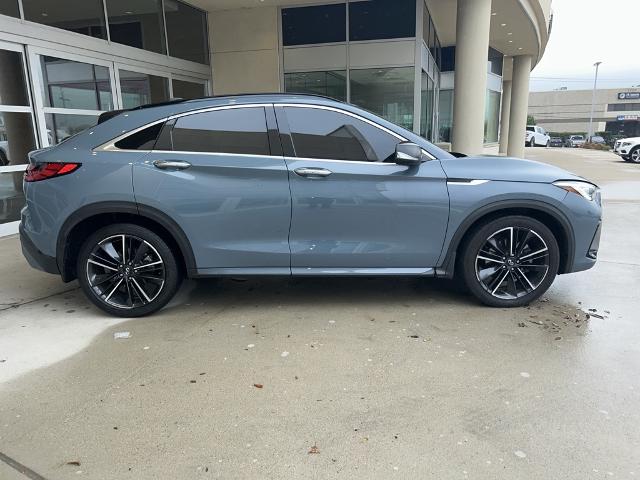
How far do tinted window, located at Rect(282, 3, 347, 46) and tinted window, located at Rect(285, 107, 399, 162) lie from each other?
8.77m

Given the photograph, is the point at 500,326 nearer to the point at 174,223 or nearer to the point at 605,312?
the point at 605,312

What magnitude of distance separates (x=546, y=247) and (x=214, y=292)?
10.0 feet

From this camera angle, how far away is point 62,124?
7.83m

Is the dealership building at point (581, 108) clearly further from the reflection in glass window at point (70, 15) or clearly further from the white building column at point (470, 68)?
the reflection in glass window at point (70, 15)

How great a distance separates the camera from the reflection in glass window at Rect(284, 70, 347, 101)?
12047mm

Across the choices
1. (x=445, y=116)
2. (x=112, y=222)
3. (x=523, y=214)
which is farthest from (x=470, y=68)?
(x=112, y=222)

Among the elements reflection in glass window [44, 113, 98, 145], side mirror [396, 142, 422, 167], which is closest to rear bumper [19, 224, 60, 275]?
side mirror [396, 142, 422, 167]

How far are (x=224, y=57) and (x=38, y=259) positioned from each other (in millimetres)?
Answer: 9476

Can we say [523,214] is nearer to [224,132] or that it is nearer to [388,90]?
[224,132]

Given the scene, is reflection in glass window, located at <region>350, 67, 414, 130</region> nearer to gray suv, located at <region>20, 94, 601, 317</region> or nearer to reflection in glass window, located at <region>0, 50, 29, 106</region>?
reflection in glass window, located at <region>0, 50, 29, 106</region>

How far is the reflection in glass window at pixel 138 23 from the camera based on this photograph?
8.88 metres

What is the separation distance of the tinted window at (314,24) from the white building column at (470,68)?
2.97 meters

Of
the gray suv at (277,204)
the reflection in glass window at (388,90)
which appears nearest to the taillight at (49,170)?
the gray suv at (277,204)

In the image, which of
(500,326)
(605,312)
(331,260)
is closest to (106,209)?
(331,260)
